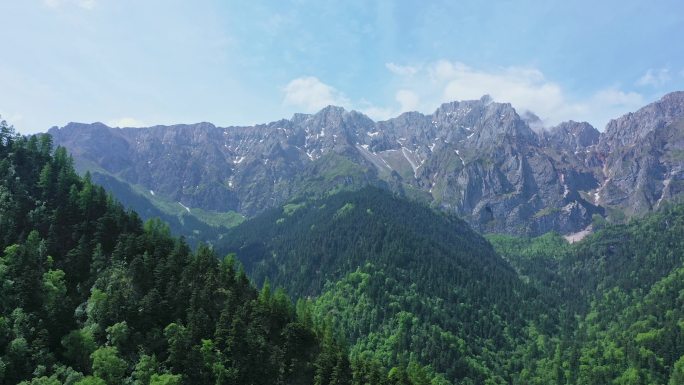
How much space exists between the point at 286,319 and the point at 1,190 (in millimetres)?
84355

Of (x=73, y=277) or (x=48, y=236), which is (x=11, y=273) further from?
(x=48, y=236)

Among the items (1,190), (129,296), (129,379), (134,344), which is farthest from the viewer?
(1,190)

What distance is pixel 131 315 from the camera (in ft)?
337

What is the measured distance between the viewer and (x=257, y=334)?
107438 mm

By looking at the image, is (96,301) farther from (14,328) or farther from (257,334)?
(257,334)

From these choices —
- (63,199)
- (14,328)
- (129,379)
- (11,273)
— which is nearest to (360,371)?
(129,379)

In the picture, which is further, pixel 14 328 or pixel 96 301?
pixel 96 301

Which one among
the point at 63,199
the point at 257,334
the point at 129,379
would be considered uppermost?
the point at 63,199

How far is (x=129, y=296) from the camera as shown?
105500 mm

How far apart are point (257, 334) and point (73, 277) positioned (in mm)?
43841

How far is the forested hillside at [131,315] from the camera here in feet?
304

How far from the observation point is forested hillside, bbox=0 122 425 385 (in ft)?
304

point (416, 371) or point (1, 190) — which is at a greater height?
point (1, 190)

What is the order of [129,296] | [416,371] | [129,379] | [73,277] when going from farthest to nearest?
[416,371], [73,277], [129,296], [129,379]
